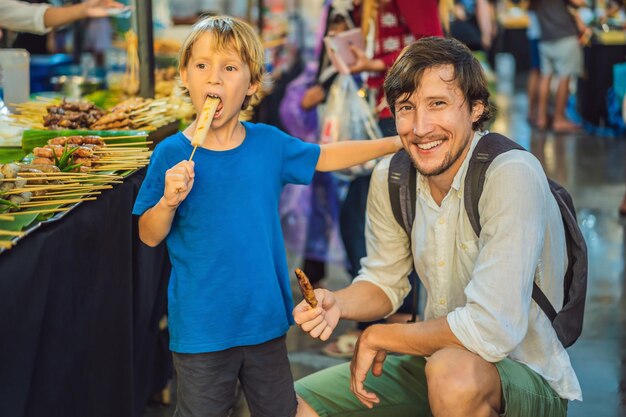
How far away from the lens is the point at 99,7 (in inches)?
190

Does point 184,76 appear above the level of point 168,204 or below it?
above

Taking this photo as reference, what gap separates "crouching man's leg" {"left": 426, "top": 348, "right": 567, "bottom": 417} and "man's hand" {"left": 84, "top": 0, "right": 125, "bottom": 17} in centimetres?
282

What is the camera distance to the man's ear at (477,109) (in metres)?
2.92

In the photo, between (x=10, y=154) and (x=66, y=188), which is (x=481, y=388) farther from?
(x=10, y=154)

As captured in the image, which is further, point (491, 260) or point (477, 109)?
Result: point (477, 109)

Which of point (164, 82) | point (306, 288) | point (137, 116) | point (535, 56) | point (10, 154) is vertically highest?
point (535, 56)

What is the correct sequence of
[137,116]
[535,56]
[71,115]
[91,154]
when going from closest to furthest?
[91,154]
[71,115]
[137,116]
[535,56]

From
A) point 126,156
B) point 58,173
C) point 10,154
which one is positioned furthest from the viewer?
point 10,154

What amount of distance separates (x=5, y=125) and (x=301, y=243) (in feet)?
8.88

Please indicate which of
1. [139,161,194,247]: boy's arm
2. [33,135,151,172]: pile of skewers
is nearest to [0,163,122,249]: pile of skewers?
[33,135,151,172]: pile of skewers

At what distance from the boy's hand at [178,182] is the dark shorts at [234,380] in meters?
0.51

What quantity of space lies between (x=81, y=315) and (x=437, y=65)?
1267 millimetres

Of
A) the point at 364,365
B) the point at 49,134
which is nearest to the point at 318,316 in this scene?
the point at 364,365

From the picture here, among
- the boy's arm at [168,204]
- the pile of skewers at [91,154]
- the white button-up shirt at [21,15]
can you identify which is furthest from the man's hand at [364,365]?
the white button-up shirt at [21,15]
